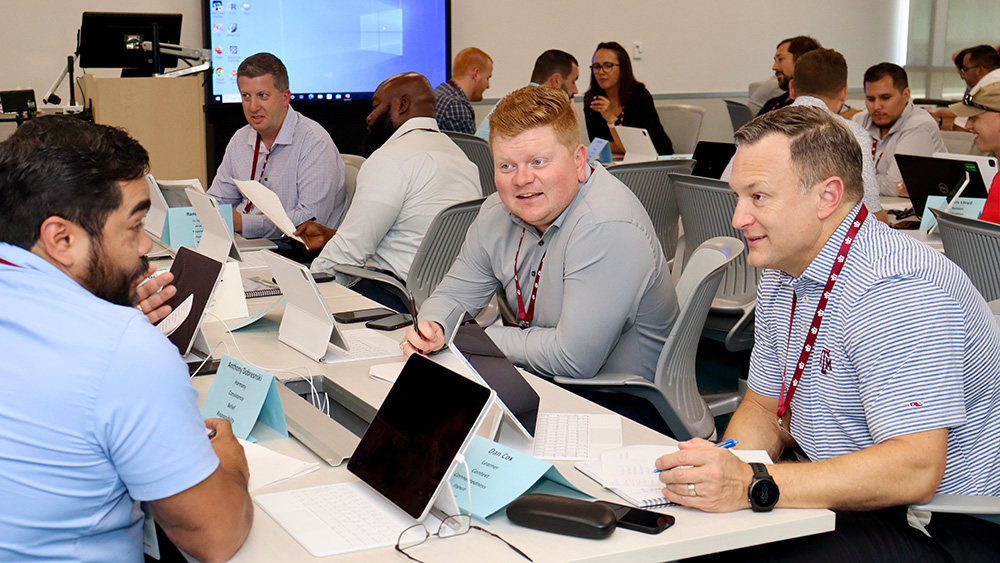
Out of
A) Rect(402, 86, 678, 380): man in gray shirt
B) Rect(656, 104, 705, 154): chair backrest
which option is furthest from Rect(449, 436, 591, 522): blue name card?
Rect(656, 104, 705, 154): chair backrest

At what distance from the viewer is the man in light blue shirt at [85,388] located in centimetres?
116

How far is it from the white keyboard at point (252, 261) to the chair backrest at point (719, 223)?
1713 mm

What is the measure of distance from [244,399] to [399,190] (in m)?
1.80

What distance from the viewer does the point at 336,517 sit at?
1419 mm

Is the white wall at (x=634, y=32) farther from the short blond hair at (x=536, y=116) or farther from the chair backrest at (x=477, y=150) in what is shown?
the short blond hair at (x=536, y=116)

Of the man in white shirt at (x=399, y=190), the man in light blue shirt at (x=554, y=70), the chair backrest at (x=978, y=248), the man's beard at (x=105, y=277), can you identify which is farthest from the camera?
the man in light blue shirt at (x=554, y=70)

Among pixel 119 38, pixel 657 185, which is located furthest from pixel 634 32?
pixel 119 38

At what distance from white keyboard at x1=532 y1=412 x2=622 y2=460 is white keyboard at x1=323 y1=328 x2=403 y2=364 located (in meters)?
0.55

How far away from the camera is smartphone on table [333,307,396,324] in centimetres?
256

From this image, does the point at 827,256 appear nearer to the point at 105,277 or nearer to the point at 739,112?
the point at 105,277

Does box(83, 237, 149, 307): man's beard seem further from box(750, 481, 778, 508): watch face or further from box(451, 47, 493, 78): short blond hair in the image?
box(451, 47, 493, 78): short blond hair

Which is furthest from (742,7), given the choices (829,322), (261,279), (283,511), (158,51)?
(283,511)

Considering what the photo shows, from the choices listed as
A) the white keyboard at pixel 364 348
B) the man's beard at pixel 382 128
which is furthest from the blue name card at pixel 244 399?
the man's beard at pixel 382 128

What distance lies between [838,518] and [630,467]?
0.38 meters
